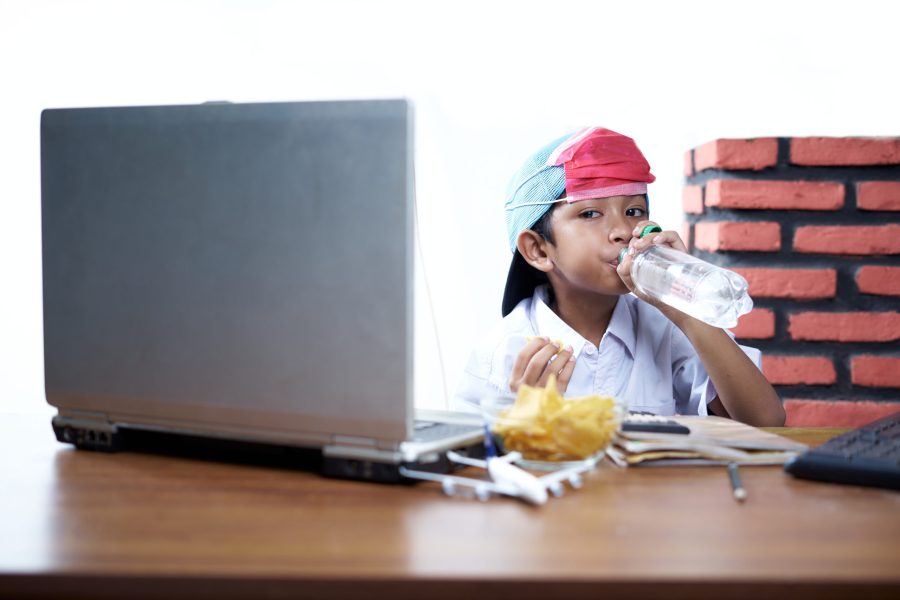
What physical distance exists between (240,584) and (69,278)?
501 millimetres

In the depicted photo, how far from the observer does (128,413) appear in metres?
0.86

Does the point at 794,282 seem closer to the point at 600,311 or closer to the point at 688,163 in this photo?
the point at 688,163

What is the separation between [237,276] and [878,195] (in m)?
1.60

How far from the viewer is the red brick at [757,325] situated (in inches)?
73.8

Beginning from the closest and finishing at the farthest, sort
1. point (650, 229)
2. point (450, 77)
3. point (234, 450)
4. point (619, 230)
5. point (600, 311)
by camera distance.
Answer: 1. point (234, 450)
2. point (650, 229)
3. point (619, 230)
4. point (600, 311)
5. point (450, 77)

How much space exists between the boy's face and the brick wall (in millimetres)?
517

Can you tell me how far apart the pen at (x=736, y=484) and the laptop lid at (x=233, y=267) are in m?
0.28

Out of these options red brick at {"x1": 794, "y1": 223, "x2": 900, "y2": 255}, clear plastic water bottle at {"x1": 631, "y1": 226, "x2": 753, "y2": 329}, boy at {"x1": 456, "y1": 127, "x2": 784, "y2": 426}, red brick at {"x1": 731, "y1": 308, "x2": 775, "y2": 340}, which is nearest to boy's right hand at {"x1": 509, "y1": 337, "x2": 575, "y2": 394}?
boy at {"x1": 456, "y1": 127, "x2": 784, "y2": 426}

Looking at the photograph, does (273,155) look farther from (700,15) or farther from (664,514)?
(700,15)

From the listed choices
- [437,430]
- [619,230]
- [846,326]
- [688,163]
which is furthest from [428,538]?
[688,163]

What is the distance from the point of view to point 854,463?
73cm

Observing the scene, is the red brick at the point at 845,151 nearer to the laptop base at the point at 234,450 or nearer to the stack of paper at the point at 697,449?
the stack of paper at the point at 697,449

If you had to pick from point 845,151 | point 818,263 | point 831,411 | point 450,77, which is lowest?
point 831,411

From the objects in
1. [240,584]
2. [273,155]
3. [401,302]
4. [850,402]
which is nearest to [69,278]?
[273,155]
